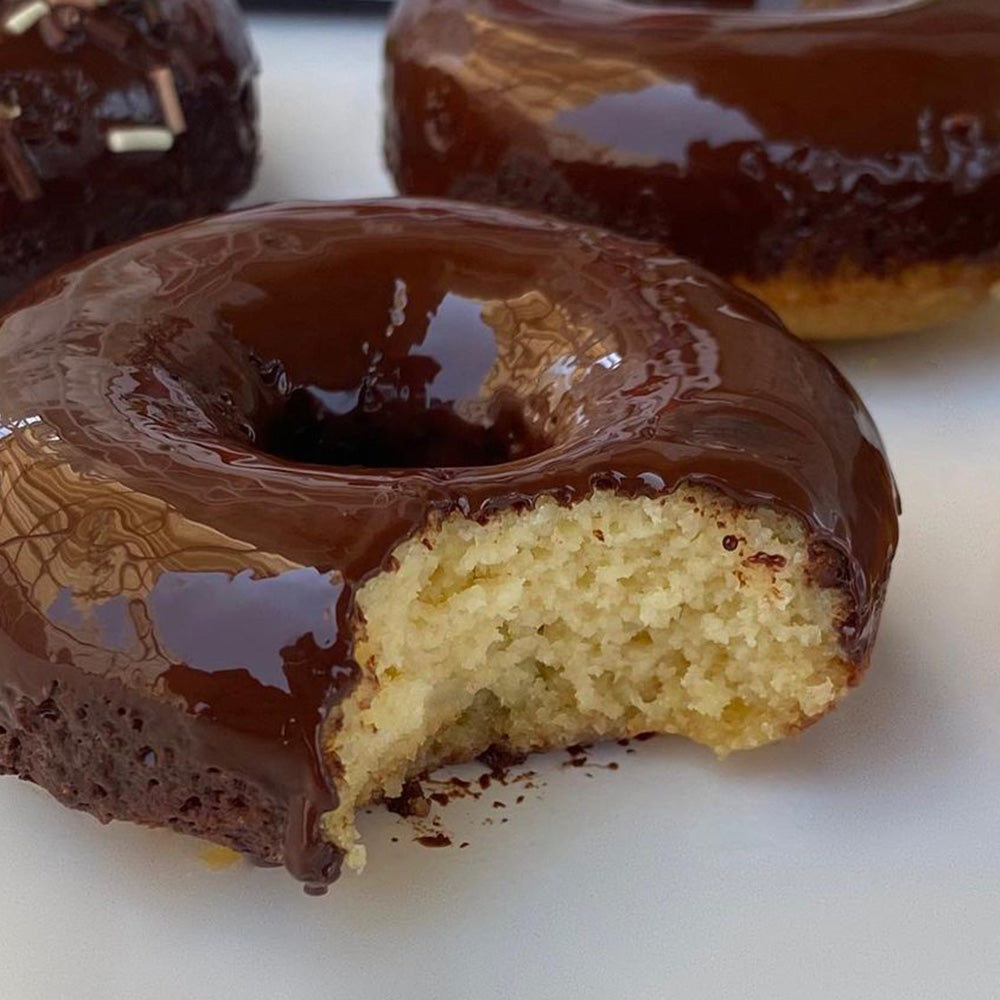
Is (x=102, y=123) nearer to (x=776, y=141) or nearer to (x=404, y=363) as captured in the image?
(x=404, y=363)

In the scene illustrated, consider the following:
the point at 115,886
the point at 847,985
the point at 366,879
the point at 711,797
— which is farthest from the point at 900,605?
the point at 115,886

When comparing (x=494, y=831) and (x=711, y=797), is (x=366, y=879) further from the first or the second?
(x=711, y=797)

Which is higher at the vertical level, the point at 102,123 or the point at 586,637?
the point at 102,123

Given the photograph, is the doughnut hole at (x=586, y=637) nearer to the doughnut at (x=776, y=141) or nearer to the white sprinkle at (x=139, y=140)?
the doughnut at (x=776, y=141)

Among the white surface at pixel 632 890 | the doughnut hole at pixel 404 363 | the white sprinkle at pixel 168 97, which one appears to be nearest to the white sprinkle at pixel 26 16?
the white sprinkle at pixel 168 97

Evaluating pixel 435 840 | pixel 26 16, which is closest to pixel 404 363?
pixel 435 840

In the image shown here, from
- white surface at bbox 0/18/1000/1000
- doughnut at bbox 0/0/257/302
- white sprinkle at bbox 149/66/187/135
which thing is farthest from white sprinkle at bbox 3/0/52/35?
white surface at bbox 0/18/1000/1000
